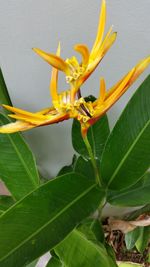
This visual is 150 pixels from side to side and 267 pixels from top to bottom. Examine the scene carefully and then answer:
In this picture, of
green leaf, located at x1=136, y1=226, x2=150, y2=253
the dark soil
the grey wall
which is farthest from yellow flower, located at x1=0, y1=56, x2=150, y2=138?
the dark soil

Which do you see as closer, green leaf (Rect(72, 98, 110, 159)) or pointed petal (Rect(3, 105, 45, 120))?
pointed petal (Rect(3, 105, 45, 120))

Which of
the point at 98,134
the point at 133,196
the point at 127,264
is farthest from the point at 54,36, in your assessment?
the point at 127,264

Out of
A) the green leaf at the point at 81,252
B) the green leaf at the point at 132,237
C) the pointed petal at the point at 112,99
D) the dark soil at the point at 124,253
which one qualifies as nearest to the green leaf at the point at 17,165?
the green leaf at the point at 81,252

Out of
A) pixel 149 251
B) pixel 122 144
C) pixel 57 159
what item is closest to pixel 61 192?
pixel 122 144

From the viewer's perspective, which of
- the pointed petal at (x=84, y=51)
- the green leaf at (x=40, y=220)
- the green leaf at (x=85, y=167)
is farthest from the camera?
the green leaf at (x=85, y=167)

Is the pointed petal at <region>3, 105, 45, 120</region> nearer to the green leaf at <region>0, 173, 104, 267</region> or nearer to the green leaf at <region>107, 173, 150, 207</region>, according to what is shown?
the green leaf at <region>0, 173, 104, 267</region>

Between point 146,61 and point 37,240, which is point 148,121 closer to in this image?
point 146,61

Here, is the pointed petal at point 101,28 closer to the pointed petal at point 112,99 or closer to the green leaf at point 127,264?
the pointed petal at point 112,99
